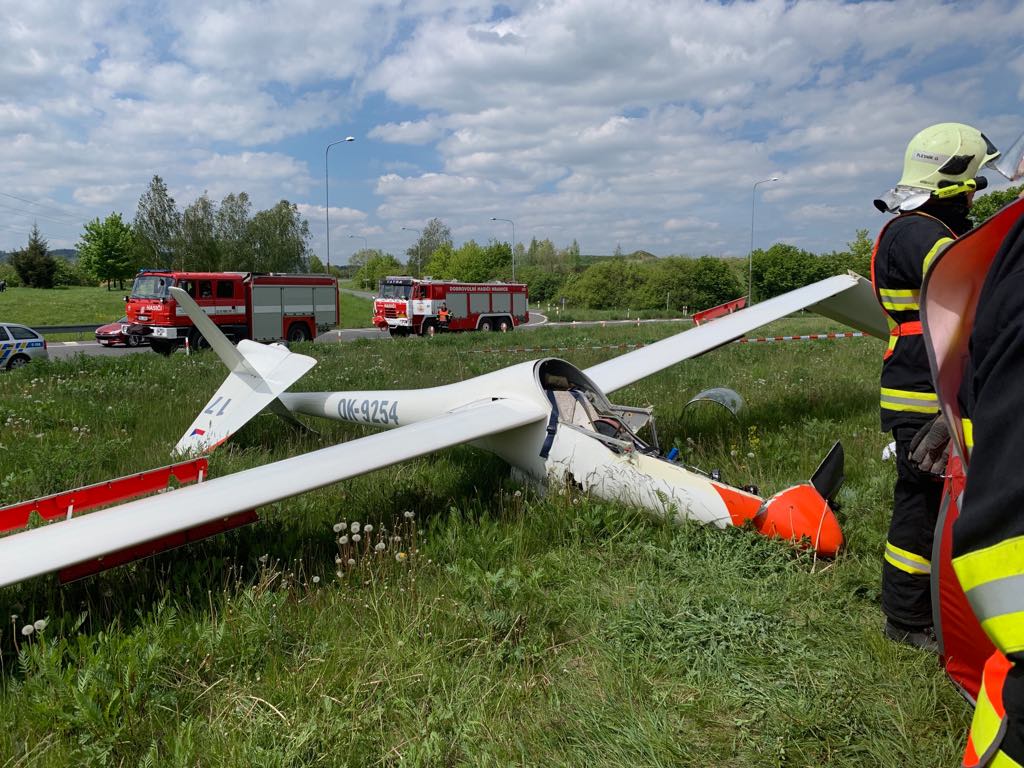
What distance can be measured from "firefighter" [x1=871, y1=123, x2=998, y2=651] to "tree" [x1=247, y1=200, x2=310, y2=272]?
57775 millimetres

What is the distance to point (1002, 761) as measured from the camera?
3.43ft

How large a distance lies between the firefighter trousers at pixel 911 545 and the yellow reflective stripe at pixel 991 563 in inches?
85.9

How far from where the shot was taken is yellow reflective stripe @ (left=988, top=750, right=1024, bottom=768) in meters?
Result: 1.02

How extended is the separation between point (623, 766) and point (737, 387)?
8.13m

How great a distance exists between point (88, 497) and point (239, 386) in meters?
3.60

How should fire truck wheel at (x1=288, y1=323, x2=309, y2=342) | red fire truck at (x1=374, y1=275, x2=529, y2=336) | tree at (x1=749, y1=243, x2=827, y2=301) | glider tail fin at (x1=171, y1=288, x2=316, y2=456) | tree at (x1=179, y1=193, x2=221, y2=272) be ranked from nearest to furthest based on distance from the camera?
glider tail fin at (x1=171, y1=288, x2=316, y2=456) < fire truck wheel at (x1=288, y1=323, x2=309, y2=342) < red fire truck at (x1=374, y1=275, x2=529, y2=336) < tree at (x1=179, y1=193, x2=221, y2=272) < tree at (x1=749, y1=243, x2=827, y2=301)

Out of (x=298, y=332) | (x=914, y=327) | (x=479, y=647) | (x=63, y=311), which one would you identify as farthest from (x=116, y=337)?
(x=914, y=327)

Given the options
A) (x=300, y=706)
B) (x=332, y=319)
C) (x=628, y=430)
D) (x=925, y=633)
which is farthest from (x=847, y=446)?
(x=332, y=319)

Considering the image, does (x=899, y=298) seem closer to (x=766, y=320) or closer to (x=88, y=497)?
(x=766, y=320)

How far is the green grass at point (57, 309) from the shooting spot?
117 ft

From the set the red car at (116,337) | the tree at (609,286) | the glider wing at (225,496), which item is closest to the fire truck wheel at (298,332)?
the red car at (116,337)

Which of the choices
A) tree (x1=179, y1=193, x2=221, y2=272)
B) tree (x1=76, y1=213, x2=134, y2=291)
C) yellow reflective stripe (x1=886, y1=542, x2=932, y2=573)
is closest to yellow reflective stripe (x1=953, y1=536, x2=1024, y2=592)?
yellow reflective stripe (x1=886, y1=542, x2=932, y2=573)

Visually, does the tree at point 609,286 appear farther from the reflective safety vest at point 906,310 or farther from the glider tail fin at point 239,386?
the reflective safety vest at point 906,310

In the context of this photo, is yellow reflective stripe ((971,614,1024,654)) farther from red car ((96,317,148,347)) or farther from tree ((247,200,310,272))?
tree ((247,200,310,272))
